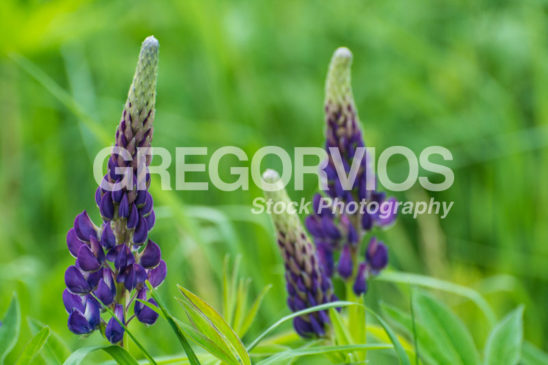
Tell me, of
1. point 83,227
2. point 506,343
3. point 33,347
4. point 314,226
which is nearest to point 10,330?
point 33,347

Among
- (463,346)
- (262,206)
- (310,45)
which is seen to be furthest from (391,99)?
(463,346)

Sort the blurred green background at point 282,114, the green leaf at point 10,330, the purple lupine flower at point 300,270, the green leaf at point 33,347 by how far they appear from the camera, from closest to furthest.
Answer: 1. the green leaf at point 33,347
2. the green leaf at point 10,330
3. the purple lupine flower at point 300,270
4. the blurred green background at point 282,114

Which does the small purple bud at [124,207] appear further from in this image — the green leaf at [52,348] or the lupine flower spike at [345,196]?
the lupine flower spike at [345,196]

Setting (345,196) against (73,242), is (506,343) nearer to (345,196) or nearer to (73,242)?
(345,196)

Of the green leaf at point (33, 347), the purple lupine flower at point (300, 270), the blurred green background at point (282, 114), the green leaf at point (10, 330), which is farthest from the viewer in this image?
the blurred green background at point (282, 114)

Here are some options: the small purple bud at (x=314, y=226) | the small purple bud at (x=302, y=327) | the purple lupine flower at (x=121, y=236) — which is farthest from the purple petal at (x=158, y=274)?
the small purple bud at (x=314, y=226)

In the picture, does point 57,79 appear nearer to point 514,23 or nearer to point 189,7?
point 189,7

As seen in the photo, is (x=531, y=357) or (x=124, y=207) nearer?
(x=124, y=207)
